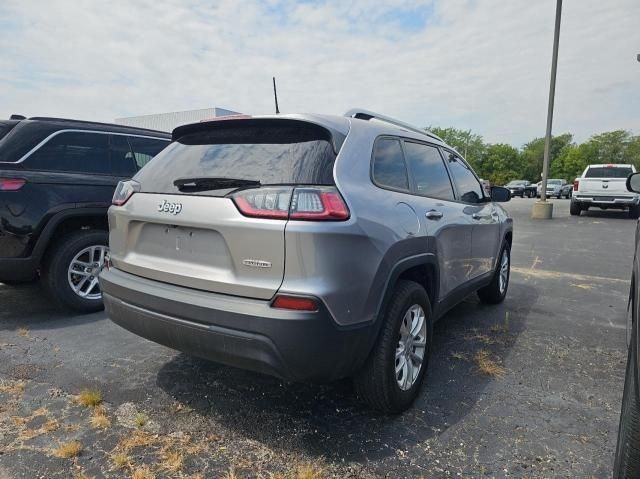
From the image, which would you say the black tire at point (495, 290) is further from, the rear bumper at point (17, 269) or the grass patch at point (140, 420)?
the rear bumper at point (17, 269)

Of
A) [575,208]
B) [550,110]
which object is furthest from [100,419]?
[575,208]

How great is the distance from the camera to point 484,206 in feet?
13.6

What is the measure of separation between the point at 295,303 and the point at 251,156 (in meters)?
0.84

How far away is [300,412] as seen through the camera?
2.56 metres

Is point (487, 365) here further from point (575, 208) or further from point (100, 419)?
point (575, 208)

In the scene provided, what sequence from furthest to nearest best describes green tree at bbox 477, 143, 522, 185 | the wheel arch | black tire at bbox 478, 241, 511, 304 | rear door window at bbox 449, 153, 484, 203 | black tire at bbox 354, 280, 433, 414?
1. green tree at bbox 477, 143, 522, 185
2. black tire at bbox 478, 241, 511, 304
3. the wheel arch
4. rear door window at bbox 449, 153, 484, 203
5. black tire at bbox 354, 280, 433, 414

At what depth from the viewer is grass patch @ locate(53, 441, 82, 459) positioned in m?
2.13

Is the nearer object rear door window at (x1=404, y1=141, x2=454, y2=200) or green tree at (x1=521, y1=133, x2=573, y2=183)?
rear door window at (x1=404, y1=141, x2=454, y2=200)

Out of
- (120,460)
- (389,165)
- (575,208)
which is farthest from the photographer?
(575,208)

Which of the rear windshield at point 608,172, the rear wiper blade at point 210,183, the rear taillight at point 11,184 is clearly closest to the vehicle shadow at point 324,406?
the rear wiper blade at point 210,183

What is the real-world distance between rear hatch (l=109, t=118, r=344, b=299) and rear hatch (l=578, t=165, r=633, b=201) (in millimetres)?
15952

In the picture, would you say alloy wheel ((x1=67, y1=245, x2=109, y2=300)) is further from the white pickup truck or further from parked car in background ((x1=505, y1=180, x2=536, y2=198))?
parked car in background ((x1=505, y1=180, x2=536, y2=198))

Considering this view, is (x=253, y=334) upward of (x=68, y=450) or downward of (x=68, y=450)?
upward

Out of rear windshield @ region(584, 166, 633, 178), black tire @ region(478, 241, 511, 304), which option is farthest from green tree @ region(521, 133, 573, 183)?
black tire @ region(478, 241, 511, 304)
